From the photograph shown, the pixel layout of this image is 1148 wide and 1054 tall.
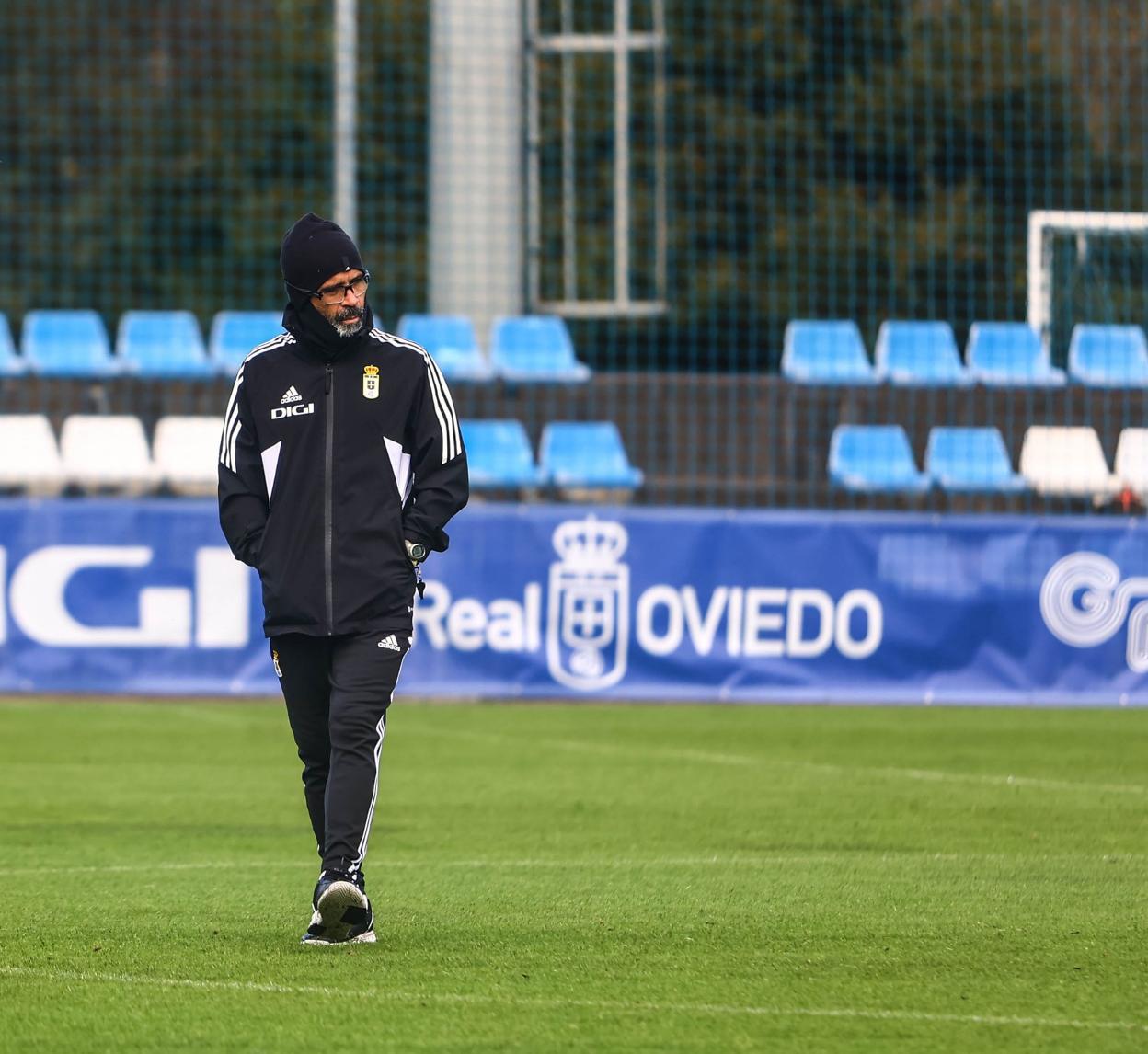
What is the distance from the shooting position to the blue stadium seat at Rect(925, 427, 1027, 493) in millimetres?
15867

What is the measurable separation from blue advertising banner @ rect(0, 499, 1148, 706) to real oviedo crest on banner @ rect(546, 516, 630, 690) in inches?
0.5

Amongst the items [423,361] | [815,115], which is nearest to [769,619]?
[423,361]

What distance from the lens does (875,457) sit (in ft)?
53.2

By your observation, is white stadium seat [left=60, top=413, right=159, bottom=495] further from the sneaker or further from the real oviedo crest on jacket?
the sneaker

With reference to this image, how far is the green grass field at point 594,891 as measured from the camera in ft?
17.4

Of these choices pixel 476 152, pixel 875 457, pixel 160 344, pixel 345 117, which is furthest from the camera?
pixel 160 344

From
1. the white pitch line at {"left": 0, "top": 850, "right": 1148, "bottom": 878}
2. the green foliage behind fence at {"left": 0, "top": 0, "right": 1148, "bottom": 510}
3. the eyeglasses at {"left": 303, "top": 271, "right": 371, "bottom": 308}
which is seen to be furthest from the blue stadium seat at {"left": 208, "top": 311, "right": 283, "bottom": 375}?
the eyeglasses at {"left": 303, "top": 271, "right": 371, "bottom": 308}

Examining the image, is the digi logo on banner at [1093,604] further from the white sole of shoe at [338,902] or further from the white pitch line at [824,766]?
the white sole of shoe at [338,902]

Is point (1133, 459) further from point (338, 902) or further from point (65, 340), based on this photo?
point (338, 902)

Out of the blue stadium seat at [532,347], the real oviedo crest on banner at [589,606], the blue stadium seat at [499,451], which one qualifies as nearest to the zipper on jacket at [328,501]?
the real oviedo crest on banner at [589,606]

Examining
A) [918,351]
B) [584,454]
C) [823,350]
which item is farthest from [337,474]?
[823,350]

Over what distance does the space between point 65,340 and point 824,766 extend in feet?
31.7

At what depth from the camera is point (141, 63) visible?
34.1 metres

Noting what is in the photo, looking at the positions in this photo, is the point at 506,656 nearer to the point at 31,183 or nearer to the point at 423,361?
the point at 423,361
